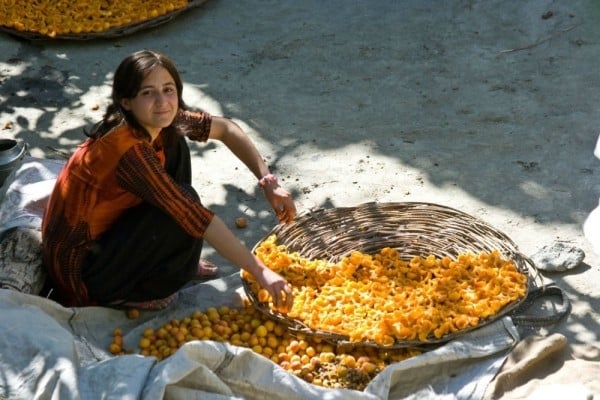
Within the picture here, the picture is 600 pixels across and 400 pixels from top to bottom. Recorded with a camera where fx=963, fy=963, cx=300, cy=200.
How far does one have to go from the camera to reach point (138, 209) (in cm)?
387

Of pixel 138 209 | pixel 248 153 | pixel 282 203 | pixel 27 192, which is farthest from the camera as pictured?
pixel 27 192

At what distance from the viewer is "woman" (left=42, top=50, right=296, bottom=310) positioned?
366 centimetres

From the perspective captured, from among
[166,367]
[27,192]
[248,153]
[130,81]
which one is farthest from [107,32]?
[166,367]

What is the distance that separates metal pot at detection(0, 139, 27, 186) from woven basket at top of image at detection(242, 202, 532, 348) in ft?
4.94

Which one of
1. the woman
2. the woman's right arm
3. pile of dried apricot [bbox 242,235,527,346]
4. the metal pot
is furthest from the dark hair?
the metal pot

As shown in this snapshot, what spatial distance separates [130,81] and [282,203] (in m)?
0.89

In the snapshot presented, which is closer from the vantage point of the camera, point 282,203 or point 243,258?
point 243,258

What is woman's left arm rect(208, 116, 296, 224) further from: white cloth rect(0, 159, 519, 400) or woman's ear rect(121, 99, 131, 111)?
white cloth rect(0, 159, 519, 400)

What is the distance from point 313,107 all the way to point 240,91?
22.6 inches

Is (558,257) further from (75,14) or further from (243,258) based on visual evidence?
(75,14)

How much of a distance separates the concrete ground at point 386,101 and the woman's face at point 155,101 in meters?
1.15

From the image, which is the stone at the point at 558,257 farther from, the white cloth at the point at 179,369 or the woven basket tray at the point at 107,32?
the woven basket tray at the point at 107,32

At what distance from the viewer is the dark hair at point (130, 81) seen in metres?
3.64

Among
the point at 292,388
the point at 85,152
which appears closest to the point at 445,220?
the point at 292,388
